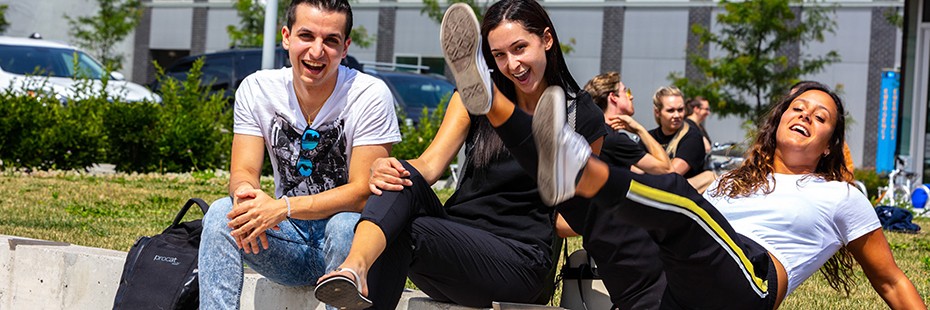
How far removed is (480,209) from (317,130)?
0.77m

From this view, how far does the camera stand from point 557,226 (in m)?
4.34

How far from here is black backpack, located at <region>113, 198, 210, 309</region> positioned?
15.0ft

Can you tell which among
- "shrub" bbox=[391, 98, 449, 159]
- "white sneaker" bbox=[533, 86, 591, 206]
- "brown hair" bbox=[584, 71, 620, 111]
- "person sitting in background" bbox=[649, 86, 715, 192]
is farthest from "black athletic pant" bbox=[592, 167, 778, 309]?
"shrub" bbox=[391, 98, 449, 159]

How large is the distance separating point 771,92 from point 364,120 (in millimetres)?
22786

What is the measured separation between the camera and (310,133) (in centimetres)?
466

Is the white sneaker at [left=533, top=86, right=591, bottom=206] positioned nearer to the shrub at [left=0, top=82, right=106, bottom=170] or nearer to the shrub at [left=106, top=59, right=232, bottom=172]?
the shrub at [left=0, top=82, right=106, bottom=170]

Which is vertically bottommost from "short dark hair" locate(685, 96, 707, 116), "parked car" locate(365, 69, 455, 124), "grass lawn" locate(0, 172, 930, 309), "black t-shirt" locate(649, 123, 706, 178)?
"grass lawn" locate(0, 172, 930, 309)

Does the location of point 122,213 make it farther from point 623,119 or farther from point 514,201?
point 514,201

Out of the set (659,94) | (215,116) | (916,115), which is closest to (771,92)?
(916,115)

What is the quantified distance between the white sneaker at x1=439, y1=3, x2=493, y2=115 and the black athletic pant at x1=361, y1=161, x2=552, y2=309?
61cm

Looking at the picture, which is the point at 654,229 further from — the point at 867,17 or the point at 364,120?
the point at 867,17

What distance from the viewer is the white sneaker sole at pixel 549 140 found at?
324 centimetres

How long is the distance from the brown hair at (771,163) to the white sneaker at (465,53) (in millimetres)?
1180

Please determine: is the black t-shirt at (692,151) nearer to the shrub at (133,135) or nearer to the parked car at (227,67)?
the shrub at (133,135)
